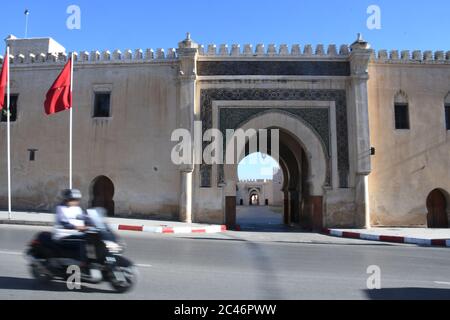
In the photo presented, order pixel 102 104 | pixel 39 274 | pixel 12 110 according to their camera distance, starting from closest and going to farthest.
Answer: pixel 39 274 → pixel 102 104 → pixel 12 110

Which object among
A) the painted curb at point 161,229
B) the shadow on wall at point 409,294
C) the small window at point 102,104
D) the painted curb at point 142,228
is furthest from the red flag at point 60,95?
the shadow on wall at point 409,294

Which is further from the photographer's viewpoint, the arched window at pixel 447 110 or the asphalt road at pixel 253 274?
the arched window at pixel 447 110

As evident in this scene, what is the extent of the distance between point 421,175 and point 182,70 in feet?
30.5

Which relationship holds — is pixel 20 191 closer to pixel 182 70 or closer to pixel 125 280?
pixel 182 70

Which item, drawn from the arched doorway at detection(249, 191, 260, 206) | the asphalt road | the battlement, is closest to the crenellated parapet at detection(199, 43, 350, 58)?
the battlement

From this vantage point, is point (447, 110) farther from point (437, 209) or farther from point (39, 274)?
point (39, 274)

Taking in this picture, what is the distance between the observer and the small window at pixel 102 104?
15.0 metres

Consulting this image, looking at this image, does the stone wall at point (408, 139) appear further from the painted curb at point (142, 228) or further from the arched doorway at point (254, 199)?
the arched doorway at point (254, 199)

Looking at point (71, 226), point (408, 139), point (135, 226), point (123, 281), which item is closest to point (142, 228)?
point (135, 226)

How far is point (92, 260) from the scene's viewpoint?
4469 mm

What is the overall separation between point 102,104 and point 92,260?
11.5 m

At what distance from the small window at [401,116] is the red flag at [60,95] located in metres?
11.5

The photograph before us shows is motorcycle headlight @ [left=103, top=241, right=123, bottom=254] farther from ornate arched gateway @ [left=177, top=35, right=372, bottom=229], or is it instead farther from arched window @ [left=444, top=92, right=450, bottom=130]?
arched window @ [left=444, top=92, right=450, bottom=130]
